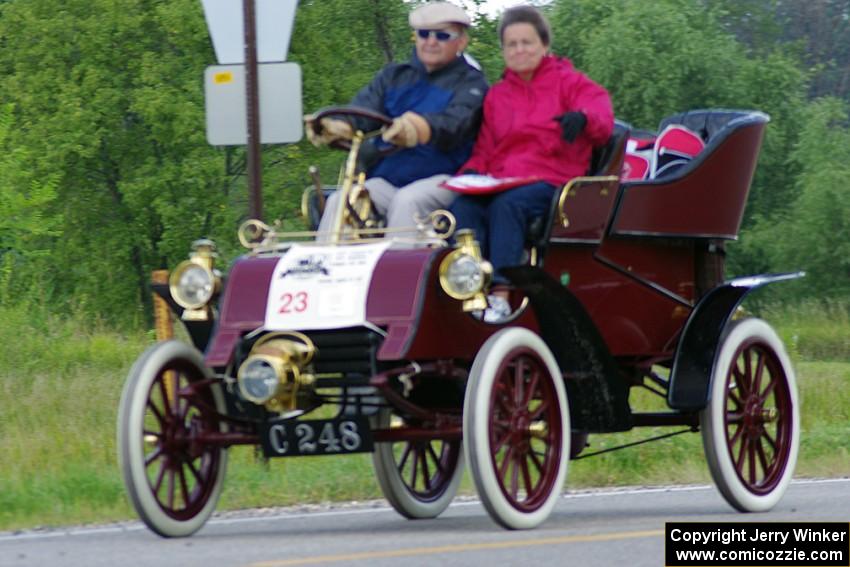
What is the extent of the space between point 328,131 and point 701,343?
6.75 ft

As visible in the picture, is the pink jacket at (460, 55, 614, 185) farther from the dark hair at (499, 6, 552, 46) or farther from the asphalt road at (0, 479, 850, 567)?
the asphalt road at (0, 479, 850, 567)

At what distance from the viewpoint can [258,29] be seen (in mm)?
11133

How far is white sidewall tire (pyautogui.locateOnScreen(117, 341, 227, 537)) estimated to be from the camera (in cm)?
761

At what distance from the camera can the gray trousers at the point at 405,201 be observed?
8.44 m

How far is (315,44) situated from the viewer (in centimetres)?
4131

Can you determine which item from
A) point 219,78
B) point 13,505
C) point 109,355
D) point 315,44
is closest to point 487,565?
point 13,505

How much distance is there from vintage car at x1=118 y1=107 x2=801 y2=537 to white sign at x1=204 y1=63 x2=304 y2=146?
2090 millimetres

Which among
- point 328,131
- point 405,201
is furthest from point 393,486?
point 328,131

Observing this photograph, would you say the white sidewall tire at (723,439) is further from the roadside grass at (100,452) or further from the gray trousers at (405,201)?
the roadside grass at (100,452)

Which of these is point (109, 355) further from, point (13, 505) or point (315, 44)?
point (315, 44)

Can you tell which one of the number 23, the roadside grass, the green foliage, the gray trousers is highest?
the gray trousers

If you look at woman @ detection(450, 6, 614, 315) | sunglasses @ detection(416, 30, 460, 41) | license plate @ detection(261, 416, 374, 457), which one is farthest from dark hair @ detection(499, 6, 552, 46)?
license plate @ detection(261, 416, 374, 457)

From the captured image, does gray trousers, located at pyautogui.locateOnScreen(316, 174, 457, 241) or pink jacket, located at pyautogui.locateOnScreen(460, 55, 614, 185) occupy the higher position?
pink jacket, located at pyautogui.locateOnScreen(460, 55, 614, 185)

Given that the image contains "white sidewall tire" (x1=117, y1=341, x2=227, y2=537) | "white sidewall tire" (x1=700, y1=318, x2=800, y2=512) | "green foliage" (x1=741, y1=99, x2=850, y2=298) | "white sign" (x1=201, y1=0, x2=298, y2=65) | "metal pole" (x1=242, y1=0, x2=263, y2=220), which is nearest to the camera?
"white sidewall tire" (x1=117, y1=341, x2=227, y2=537)
